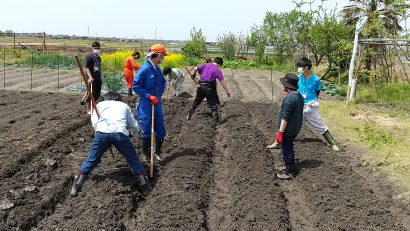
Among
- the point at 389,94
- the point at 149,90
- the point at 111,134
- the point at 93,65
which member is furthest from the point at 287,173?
the point at 389,94

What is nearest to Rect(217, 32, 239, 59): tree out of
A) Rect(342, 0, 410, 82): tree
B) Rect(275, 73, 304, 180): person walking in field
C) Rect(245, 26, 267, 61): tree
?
Rect(245, 26, 267, 61): tree

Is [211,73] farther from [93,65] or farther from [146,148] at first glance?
[146,148]

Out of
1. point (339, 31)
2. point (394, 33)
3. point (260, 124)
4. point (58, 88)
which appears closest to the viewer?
point (260, 124)

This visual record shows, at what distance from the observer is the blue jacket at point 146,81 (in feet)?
18.8

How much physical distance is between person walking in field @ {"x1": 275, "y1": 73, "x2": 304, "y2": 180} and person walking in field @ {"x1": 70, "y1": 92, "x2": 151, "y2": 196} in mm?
1948

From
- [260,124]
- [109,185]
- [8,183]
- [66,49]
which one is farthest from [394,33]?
[66,49]

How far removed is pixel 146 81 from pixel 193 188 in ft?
5.37

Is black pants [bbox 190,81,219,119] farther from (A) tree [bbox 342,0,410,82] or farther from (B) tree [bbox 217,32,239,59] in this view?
(B) tree [bbox 217,32,239,59]

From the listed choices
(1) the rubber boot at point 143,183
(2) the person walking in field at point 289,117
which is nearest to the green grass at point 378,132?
(2) the person walking in field at point 289,117

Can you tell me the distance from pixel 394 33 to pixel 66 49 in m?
25.6

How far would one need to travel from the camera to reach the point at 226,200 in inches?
207

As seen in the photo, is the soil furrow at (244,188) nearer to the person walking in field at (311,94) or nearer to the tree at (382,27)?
the person walking in field at (311,94)

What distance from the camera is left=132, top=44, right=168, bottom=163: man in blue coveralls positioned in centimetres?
573

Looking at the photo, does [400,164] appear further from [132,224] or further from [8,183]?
[8,183]
